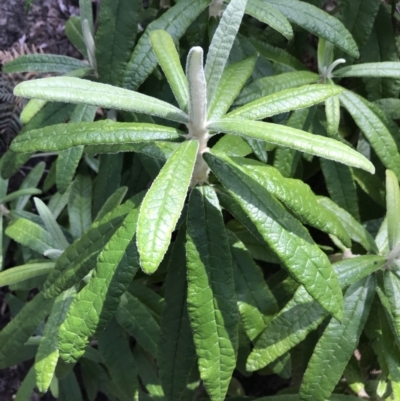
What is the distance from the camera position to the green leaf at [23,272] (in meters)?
1.13

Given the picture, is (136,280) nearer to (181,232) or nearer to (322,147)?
(181,232)

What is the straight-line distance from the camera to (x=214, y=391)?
2.96 feet

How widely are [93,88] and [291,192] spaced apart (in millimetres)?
395

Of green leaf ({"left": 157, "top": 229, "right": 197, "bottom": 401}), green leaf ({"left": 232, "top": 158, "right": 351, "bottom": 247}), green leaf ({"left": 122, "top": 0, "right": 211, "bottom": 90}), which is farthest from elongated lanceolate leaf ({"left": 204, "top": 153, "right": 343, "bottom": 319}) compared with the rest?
green leaf ({"left": 122, "top": 0, "right": 211, "bottom": 90})

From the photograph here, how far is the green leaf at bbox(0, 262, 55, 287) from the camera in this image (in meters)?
1.13

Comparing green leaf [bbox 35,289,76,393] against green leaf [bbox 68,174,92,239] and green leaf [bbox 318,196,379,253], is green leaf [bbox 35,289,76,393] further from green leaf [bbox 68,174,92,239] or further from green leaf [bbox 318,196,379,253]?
green leaf [bbox 318,196,379,253]

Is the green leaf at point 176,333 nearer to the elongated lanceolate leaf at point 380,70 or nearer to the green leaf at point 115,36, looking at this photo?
the green leaf at point 115,36

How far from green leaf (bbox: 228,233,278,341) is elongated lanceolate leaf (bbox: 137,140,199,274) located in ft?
1.33

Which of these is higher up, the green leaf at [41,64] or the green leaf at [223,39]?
the green leaf at [41,64]

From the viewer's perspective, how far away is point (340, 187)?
50.0 inches

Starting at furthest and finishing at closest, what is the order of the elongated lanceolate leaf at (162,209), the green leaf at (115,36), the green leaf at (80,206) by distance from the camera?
1. the green leaf at (80,206)
2. the green leaf at (115,36)
3. the elongated lanceolate leaf at (162,209)

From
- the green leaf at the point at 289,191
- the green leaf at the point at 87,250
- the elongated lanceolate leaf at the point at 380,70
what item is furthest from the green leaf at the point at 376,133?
the green leaf at the point at 87,250

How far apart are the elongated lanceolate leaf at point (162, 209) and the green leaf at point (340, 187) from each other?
65 centimetres

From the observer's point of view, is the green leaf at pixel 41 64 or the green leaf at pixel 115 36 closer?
the green leaf at pixel 115 36
